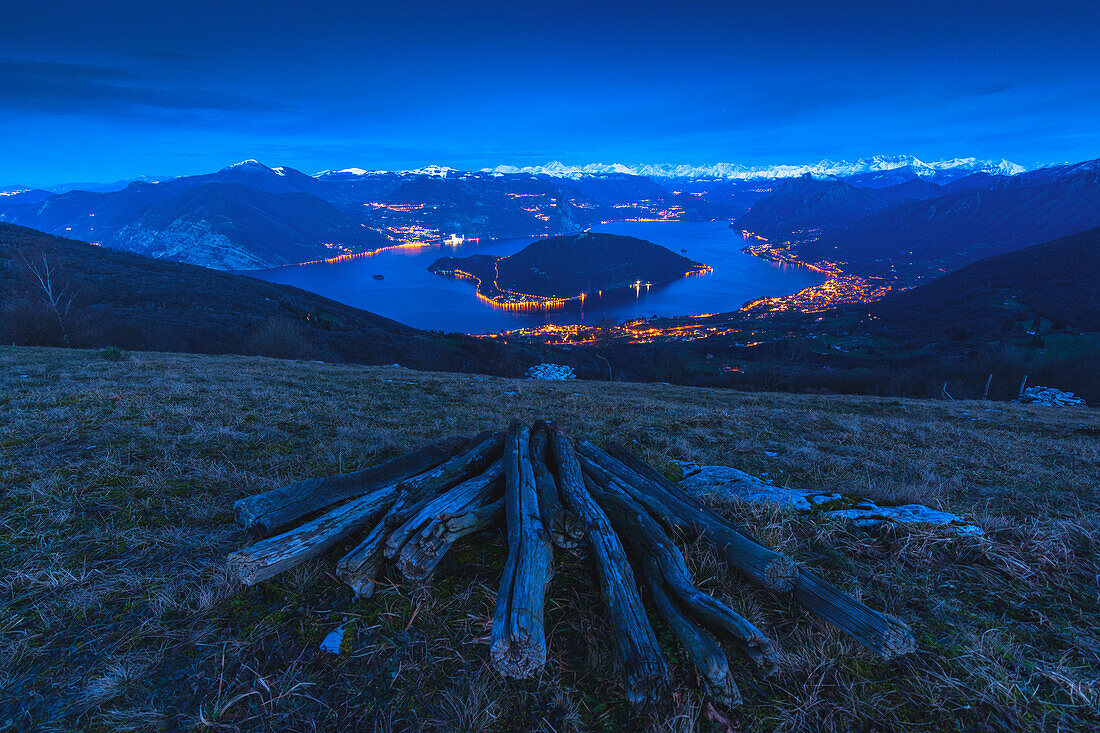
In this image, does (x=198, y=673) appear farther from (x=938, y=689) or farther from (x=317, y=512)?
(x=938, y=689)

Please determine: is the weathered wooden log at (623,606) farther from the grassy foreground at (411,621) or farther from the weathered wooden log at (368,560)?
the weathered wooden log at (368,560)

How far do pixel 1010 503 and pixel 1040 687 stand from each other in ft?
17.2

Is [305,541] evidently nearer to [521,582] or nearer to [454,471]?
[454,471]

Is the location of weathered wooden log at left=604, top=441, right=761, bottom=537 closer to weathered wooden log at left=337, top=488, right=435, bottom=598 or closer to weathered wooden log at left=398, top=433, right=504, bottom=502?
weathered wooden log at left=398, top=433, right=504, bottom=502

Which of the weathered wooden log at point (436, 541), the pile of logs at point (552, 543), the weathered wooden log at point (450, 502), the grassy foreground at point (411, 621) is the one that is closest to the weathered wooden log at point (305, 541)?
the pile of logs at point (552, 543)

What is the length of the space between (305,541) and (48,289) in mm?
46042

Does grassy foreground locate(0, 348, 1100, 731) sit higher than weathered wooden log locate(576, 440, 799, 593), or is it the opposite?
weathered wooden log locate(576, 440, 799, 593)

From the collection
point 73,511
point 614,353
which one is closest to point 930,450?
point 73,511

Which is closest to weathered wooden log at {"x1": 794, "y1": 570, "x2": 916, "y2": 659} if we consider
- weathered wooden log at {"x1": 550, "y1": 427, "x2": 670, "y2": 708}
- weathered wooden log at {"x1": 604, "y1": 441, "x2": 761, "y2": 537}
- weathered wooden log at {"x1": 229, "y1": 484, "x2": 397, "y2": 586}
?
weathered wooden log at {"x1": 604, "y1": 441, "x2": 761, "y2": 537}

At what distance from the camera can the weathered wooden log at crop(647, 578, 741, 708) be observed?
2.52 metres

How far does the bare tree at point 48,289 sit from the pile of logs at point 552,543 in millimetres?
44264

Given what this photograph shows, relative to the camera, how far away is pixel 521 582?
10.3 ft

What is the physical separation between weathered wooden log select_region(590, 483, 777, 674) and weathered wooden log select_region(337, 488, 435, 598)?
2.01m

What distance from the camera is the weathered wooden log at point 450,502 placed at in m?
3.49
